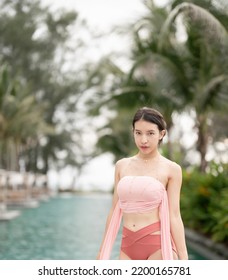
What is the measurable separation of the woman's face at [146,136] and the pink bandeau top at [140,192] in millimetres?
117

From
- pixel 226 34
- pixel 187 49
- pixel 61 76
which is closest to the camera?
pixel 226 34

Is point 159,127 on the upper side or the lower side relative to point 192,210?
upper

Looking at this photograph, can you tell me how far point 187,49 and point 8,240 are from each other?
713 cm

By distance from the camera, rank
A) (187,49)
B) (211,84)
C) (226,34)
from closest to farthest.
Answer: (226,34)
(211,84)
(187,49)

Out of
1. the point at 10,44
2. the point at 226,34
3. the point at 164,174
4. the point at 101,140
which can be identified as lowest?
the point at 101,140

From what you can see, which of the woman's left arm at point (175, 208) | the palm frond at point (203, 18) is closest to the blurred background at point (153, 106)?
the palm frond at point (203, 18)

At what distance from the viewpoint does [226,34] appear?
11.8 meters

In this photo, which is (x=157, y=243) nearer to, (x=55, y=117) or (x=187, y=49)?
(x=187, y=49)

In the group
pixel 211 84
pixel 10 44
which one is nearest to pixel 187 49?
pixel 211 84

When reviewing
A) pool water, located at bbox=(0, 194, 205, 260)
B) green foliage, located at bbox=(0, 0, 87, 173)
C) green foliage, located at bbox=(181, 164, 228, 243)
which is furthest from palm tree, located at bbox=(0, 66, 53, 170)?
green foliage, located at bbox=(181, 164, 228, 243)

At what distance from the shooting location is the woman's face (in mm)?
2131

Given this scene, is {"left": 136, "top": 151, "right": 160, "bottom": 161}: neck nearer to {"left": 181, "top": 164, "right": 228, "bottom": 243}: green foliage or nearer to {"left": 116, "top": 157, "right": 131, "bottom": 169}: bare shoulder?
{"left": 116, "top": 157, "right": 131, "bottom": 169}: bare shoulder

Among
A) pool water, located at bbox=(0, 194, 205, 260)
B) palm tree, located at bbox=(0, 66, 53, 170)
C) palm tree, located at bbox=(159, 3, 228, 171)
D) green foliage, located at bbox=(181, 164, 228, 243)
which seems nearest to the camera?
pool water, located at bbox=(0, 194, 205, 260)

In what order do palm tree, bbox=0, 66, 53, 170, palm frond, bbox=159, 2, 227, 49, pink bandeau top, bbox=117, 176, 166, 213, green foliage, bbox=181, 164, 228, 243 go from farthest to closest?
1. palm tree, bbox=0, 66, 53, 170
2. palm frond, bbox=159, 2, 227, 49
3. green foliage, bbox=181, 164, 228, 243
4. pink bandeau top, bbox=117, 176, 166, 213
